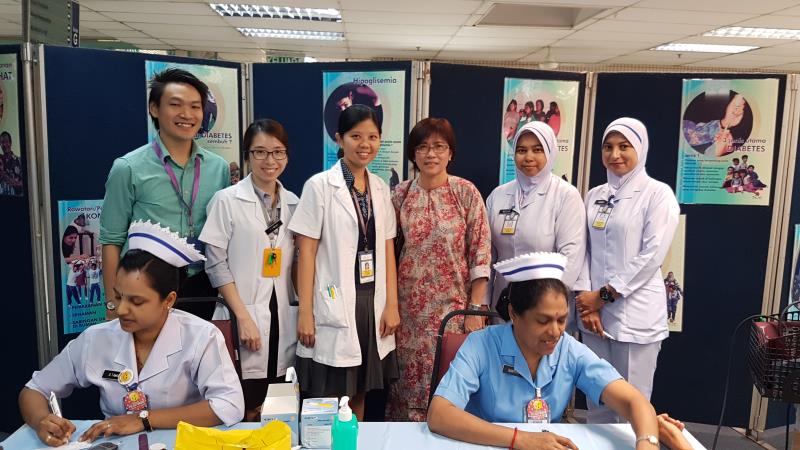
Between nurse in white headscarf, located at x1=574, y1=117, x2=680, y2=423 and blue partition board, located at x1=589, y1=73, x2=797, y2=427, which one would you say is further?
blue partition board, located at x1=589, y1=73, x2=797, y2=427

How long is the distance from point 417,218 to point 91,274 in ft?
5.82

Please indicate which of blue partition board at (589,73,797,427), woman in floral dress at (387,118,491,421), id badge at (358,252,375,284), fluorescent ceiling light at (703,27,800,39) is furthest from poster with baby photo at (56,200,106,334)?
fluorescent ceiling light at (703,27,800,39)

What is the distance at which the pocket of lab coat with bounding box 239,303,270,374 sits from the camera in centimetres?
233

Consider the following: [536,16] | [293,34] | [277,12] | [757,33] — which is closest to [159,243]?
[277,12]

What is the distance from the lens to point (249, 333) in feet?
7.53

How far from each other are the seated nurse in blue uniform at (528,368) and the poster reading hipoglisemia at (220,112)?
1.87 meters

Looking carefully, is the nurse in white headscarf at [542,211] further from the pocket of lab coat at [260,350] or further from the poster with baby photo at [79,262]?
the poster with baby photo at [79,262]

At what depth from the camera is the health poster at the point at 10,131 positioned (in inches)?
104

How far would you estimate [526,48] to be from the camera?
8.95 m

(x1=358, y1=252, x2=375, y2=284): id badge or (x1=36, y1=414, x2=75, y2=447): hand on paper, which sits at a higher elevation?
(x1=358, y1=252, x2=375, y2=284): id badge

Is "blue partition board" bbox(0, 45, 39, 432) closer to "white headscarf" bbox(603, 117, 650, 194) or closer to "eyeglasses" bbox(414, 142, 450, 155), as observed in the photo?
A: "eyeglasses" bbox(414, 142, 450, 155)

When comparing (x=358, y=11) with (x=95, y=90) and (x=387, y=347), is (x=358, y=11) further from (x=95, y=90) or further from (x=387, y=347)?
(x=387, y=347)

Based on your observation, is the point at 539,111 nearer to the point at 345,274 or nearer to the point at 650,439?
the point at 345,274

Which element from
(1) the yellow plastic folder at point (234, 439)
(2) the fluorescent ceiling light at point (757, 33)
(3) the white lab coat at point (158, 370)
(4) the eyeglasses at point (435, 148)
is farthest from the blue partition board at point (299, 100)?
(2) the fluorescent ceiling light at point (757, 33)
